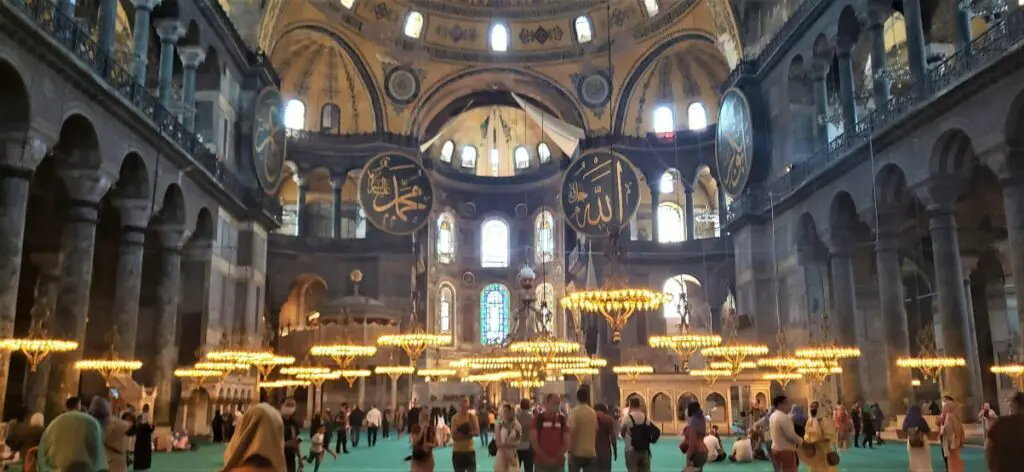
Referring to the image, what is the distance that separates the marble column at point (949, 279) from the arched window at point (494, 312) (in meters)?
21.5

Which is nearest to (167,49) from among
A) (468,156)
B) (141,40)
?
(141,40)

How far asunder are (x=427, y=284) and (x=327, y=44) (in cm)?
949

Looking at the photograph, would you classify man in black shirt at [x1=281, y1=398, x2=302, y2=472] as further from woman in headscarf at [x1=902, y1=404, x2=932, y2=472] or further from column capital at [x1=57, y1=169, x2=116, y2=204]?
column capital at [x1=57, y1=169, x2=116, y2=204]

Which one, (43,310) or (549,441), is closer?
(549,441)

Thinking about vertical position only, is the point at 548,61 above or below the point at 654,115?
above

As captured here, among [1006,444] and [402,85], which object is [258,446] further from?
[402,85]

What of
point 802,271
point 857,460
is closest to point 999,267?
point 802,271

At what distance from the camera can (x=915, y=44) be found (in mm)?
14422

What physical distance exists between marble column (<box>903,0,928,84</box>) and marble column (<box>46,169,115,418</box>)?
13.6 metres

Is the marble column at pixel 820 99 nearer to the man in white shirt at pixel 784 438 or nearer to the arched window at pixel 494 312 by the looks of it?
the man in white shirt at pixel 784 438

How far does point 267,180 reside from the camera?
70.3 ft

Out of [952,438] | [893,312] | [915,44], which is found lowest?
[952,438]

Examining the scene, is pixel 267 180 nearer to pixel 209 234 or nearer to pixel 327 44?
pixel 209 234

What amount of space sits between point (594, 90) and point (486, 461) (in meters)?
17.8
